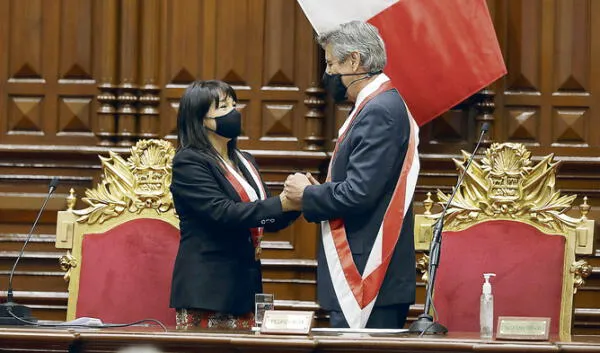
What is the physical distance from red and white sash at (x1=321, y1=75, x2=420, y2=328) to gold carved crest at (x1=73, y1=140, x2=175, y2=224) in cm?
76

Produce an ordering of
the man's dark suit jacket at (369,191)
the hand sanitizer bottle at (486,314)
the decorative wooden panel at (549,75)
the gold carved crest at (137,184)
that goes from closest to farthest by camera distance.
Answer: the hand sanitizer bottle at (486,314)
the man's dark suit jacket at (369,191)
the gold carved crest at (137,184)
the decorative wooden panel at (549,75)

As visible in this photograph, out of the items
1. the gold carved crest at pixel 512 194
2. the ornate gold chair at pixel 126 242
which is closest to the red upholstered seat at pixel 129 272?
the ornate gold chair at pixel 126 242

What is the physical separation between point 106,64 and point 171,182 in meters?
1.40

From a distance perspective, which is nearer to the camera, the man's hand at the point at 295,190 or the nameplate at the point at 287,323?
the nameplate at the point at 287,323

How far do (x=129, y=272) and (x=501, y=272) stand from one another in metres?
1.26

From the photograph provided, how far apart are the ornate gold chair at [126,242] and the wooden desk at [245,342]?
1.20 metres

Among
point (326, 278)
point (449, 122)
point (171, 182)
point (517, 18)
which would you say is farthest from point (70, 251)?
point (517, 18)

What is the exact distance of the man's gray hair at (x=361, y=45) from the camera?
439 centimetres

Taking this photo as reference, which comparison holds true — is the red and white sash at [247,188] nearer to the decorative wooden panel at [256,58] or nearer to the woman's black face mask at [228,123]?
the woman's black face mask at [228,123]

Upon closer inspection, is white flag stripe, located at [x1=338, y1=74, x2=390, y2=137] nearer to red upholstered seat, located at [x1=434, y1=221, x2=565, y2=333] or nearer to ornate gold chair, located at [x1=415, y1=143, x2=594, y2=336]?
ornate gold chair, located at [x1=415, y1=143, x2=594, y2=336]

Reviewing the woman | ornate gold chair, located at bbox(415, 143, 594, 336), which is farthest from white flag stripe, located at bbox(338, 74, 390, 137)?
ornate gold chair, located at bbox(415, 143, 594, 336)

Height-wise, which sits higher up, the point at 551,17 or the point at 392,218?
the point at 551,17

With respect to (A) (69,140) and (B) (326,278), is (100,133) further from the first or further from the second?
(B) (326,278)

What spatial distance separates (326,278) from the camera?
4.31m
